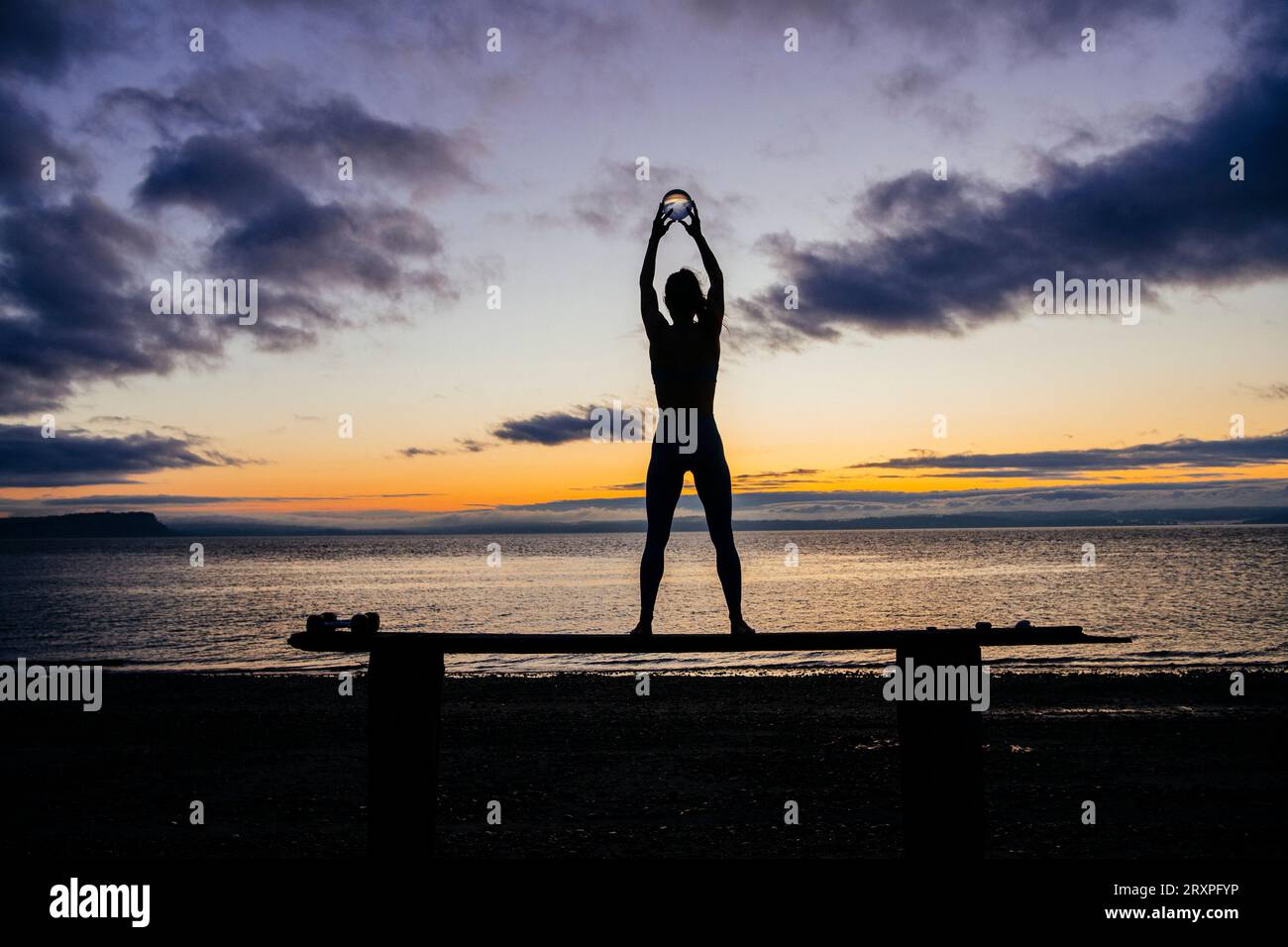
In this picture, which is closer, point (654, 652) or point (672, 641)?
point (672, 641)

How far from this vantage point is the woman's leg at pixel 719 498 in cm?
641

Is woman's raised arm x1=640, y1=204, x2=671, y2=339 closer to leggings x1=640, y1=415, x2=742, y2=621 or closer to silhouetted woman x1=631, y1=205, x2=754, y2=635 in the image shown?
silhouetted woman x1=631, y1=205, x2=754, y2=635

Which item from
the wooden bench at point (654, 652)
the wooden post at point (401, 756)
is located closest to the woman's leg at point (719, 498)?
the wooden bench at point (654, 652)

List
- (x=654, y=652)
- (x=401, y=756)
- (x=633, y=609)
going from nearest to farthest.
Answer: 1. (x=654, y=652)
2. (x=401, y=756)
3. (x=633, y=609)

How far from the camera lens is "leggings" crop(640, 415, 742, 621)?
6.39 metres

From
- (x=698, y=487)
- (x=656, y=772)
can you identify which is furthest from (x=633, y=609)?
(x=698, y=487)

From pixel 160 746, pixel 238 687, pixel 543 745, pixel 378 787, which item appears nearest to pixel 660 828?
pixel 543 745

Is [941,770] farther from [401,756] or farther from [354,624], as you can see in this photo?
[354,624]

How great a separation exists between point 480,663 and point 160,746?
13.6 metres

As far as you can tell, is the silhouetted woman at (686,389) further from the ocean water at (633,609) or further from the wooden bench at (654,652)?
the ocean water at (633,609)

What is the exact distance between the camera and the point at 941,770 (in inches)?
220

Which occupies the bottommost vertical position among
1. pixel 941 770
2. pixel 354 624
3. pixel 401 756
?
pixel 941 770

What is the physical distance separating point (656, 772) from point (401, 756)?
9804 millimetres

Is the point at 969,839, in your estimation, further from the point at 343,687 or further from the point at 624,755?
the point at 343,687
